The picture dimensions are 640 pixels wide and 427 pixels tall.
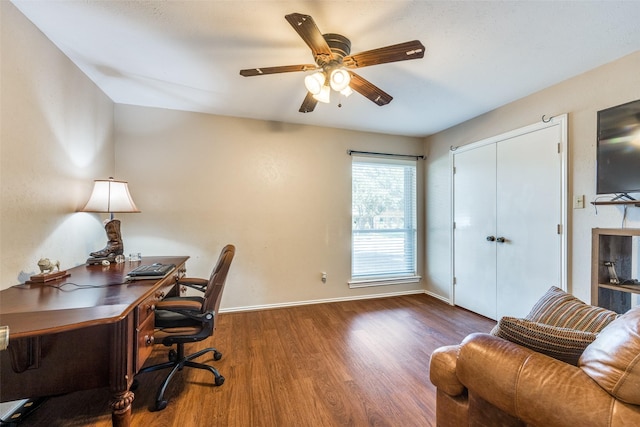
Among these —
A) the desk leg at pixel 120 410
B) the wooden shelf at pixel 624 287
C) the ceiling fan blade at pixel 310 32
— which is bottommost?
the desk leg at pixel 120 410

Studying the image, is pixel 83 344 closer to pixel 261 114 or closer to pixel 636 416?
pixel 636 416

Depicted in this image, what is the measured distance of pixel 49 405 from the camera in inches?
64.1

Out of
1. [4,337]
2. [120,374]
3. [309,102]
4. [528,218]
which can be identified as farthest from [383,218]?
[4,337]

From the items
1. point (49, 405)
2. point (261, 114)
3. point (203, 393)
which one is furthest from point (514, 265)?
point (49, 405)

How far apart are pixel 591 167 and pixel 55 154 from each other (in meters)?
4.16

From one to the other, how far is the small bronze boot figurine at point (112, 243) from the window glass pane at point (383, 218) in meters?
2.64

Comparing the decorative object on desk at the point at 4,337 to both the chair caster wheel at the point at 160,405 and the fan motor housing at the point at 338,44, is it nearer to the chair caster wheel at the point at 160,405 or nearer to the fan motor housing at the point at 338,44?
the chair caster wheel at the point at 160,405

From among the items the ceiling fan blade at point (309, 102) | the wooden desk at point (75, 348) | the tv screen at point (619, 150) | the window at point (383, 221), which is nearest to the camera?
the wooden desk at point (75, 348)

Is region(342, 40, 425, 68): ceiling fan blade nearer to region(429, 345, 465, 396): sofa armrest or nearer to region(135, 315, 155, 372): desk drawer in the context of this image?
region(429, 345, 465, 396): sofa armrest

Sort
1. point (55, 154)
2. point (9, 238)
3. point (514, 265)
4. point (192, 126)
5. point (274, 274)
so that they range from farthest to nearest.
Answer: point (274, 274), point (192, 126), point (514, 265), point (55, 154), point (9, 238)

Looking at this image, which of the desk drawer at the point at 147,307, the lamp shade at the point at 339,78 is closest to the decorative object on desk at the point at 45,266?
the desk drawer at the point at 147,307

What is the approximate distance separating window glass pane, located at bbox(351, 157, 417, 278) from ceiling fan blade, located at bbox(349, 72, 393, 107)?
65.0 inches

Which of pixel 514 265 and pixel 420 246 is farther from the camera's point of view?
pixel 420 246

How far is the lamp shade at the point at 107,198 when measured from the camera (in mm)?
1975
